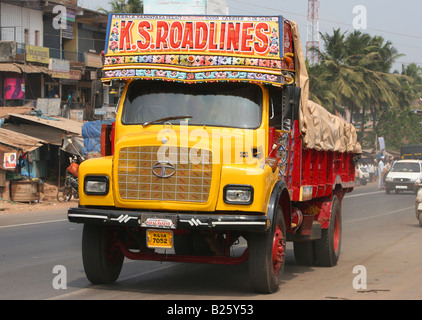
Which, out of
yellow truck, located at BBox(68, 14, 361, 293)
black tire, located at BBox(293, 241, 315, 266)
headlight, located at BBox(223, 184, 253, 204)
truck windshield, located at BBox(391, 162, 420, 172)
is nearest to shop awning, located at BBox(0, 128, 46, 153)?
black tire, located at BBox(293, 241, 315, 266)

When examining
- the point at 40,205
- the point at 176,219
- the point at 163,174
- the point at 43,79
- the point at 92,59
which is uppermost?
the point at 92,59

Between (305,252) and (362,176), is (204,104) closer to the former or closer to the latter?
(305,252)

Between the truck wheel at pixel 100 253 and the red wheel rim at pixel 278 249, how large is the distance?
6.40 feet

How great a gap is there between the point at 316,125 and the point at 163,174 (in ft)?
11.4

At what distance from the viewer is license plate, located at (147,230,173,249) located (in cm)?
771

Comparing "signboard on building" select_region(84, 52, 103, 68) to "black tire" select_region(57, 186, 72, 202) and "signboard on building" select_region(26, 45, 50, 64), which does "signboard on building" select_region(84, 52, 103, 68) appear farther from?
"black tire" select_region(57, 186, 72, 202)

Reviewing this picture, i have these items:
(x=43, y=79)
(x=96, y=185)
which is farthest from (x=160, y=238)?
(x=43, y=79)

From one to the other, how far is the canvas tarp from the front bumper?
2.26 meters

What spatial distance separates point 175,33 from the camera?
8492mm

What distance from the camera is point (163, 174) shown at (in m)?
7.73

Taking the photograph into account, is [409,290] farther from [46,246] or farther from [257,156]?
[46,246]

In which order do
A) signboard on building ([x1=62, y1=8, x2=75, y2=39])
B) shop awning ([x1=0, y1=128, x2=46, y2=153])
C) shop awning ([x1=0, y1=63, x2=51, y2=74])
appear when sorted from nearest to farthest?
shop awning ([x1=0, y1=128, x2=46, y2=153]), shop awning ([x1=0, y1=63, x2=51, y2=74]), signboard on building ([x1=62, y1=8, x2=75, y2=39])
